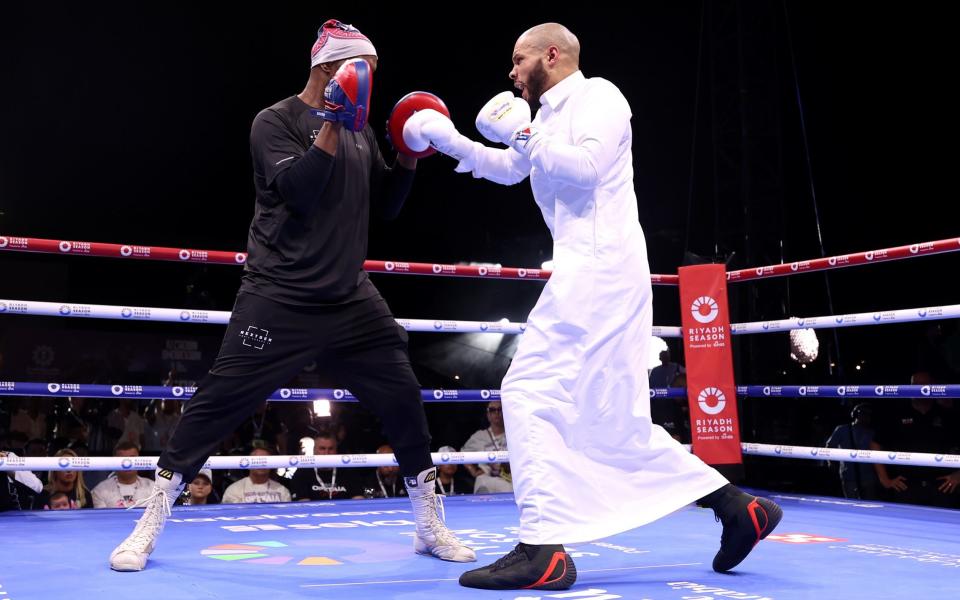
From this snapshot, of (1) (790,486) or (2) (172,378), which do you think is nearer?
(1) (790,486)

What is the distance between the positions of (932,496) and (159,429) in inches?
225

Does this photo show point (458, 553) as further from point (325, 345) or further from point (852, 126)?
point (852, 126)

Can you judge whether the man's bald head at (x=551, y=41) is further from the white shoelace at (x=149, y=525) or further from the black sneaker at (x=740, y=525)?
A: the white shoelace at (x=149, y=525)

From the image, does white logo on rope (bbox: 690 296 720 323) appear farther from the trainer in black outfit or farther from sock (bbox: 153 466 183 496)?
sock (bbox: 153 466 183 496)

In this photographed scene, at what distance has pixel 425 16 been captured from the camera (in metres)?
8.62

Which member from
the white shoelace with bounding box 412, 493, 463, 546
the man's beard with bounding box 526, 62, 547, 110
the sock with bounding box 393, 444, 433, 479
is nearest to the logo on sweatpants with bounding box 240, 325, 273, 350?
the sock with bounding box 393, 444, 433, 479

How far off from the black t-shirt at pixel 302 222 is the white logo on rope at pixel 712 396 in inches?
74.2

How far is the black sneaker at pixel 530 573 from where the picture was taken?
183cm

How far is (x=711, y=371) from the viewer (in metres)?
3.71

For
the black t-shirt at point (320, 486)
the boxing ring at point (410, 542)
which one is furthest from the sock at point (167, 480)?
the black t-shirt at point (320, 486)

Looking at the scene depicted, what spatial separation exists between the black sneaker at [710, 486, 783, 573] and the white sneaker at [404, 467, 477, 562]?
600mm

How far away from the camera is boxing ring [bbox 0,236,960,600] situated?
1.83m

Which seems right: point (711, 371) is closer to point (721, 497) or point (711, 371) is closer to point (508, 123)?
point (721, 497)

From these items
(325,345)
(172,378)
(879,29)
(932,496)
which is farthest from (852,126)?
(325,345)
